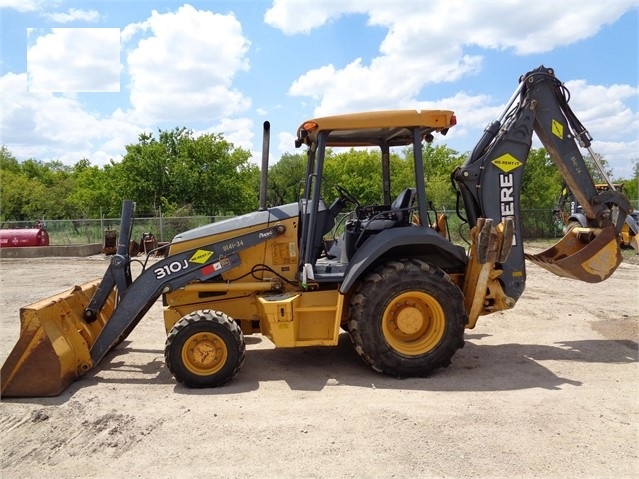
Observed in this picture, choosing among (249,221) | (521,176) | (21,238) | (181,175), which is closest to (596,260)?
(521,176)

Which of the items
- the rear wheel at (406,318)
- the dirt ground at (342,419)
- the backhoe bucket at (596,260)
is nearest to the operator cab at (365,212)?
the rear wheel at (406,318)

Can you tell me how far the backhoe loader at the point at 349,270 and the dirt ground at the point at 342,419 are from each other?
0.38 m

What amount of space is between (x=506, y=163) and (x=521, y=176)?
221 millimetres

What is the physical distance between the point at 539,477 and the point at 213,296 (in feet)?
11.8

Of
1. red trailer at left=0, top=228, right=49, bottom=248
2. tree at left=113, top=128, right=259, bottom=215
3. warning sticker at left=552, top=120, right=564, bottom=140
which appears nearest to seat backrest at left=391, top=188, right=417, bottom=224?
warning sticker at left=552, top=120, right=564, bottom=140

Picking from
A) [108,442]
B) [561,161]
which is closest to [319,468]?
[108,442]

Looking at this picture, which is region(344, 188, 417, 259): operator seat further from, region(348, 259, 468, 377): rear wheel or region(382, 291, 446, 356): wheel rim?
region(382, 291, 446, 356): wheel rim

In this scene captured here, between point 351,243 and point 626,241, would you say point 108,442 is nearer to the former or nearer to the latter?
point 351,243

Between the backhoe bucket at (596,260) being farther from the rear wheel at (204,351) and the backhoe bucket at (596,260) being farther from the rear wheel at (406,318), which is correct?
the rear wheel at (204,351)

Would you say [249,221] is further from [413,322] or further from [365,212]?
[413,322]

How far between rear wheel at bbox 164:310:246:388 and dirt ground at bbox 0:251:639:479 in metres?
0.16

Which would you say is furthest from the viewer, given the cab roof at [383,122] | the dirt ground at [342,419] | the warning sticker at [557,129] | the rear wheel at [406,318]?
the warning sticker at [557,129]

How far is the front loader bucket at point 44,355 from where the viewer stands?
484cm

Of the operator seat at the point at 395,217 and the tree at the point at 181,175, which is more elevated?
the tree at the point at 181,175
